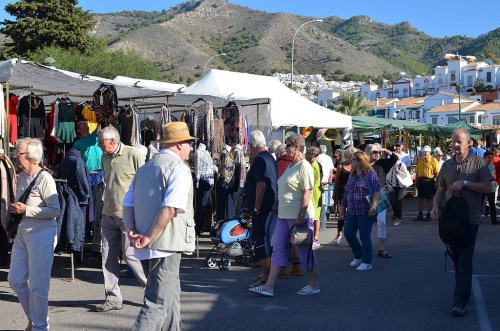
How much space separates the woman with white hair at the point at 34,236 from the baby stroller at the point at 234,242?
3.74m

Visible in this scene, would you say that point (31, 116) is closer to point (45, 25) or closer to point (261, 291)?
point (261, 291)

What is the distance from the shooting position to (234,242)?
911 cm

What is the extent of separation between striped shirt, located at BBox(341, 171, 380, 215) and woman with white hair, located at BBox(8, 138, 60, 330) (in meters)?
4.48

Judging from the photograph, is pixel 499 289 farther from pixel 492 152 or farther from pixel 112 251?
pixel 492 152

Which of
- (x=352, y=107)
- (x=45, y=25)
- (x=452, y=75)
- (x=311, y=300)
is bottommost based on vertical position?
(x=311, y=300)

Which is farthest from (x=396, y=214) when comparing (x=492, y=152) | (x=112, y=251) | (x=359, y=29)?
(x=359, y=29)

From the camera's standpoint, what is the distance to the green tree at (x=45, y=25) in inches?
1609

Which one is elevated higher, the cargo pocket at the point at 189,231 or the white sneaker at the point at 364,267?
the cargo pocket at the point at 189,231

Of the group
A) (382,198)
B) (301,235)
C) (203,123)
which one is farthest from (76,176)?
(382,198)

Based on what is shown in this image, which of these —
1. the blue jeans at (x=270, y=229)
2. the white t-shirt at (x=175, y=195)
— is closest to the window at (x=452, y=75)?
the blue jeans at (x=270, y=229)

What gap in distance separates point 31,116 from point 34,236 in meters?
4.83

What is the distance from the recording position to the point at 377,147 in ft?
35.1

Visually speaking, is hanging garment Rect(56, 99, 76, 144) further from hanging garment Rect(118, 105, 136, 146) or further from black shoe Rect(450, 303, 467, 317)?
black shoe Rect(450, 303, 467, 317)

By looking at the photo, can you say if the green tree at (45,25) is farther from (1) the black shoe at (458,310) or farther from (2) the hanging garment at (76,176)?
(1) the black shoe at (458,310)
